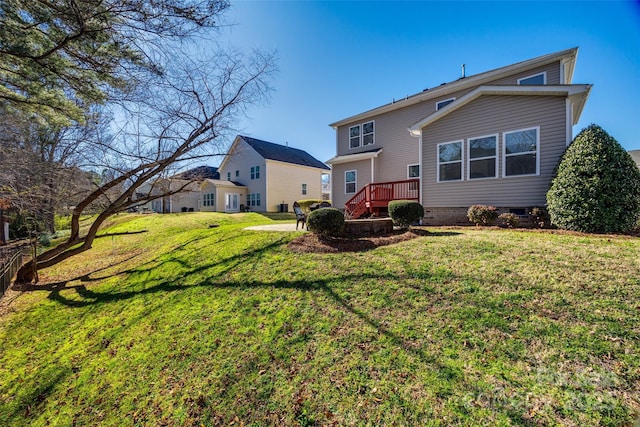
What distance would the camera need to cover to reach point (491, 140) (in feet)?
30.3

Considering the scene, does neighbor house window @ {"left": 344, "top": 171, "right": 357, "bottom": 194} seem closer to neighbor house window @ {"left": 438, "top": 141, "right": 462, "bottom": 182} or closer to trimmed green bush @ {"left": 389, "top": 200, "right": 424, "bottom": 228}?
neighbor house window @ {"left": 438, "top": 141, "right": 462, "bottom": 182}

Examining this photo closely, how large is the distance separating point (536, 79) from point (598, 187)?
6.99 metres

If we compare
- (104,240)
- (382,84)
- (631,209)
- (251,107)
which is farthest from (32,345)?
(382,84)

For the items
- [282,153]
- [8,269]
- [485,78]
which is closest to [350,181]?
[485,78]

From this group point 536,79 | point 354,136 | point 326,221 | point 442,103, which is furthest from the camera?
point 354,136

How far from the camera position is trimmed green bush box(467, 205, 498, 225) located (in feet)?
27.9

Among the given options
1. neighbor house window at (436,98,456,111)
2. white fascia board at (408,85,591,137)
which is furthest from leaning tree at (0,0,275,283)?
neighbor house window at (436,98,456,111)

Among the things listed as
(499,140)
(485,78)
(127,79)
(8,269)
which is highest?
(485,78)

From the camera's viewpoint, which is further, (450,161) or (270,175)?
(270,175)

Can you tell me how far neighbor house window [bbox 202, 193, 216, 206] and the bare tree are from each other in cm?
1676

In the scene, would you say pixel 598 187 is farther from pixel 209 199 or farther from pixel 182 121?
pixel 209 199

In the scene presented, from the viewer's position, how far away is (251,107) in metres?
8.94

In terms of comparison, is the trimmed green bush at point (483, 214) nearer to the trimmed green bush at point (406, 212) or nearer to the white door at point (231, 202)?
the trimmed green bush at point (406, 212)

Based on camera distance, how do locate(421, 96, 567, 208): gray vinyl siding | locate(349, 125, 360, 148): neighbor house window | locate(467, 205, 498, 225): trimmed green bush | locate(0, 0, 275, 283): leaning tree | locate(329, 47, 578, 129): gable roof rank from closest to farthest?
locate(0, 0, 275, 283): leaning tree → locate(421, 96, 567, 208): gray vinyl siding → locate(467, 205, 498, 225): trimmed green bush → locate(329, 47, 578, 129): gable roof → locate(349, 125, 360, 148): neighbor house window
